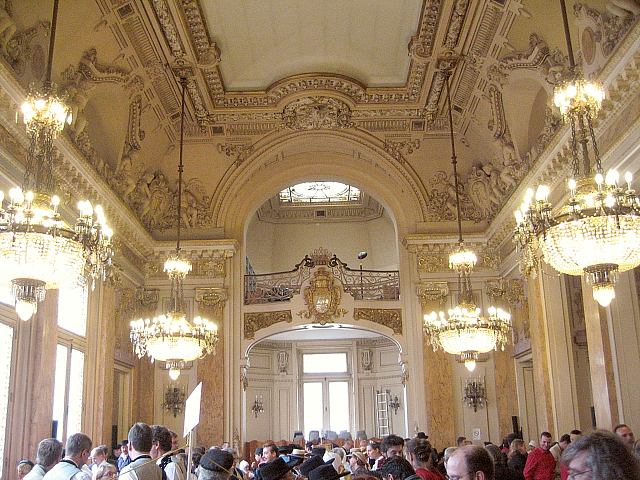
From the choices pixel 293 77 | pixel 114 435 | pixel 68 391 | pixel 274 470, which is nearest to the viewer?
pixel 274 470

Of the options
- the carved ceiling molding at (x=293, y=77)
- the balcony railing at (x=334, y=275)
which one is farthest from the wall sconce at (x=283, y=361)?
the carved ceiling molding at (x=293, y=77)

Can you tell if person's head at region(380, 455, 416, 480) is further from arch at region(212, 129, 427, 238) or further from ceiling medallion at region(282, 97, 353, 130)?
arch at region(212, 129, 427, 238)

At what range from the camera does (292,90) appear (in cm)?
1662

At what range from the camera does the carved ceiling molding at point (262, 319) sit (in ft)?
58.2

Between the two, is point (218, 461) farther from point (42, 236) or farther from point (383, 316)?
point (383, 316)

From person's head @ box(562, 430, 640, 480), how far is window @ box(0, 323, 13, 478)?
397 inches

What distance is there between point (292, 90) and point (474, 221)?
5639 millimetres

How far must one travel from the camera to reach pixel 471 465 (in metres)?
2.91

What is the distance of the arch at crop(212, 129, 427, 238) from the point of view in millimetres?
18016

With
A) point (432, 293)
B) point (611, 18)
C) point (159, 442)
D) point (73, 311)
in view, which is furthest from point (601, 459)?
point (432, 293)

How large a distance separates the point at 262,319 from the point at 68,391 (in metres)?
5.91

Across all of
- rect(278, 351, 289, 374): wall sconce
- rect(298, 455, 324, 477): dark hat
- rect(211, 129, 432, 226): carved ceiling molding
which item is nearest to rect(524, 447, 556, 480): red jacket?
rect(298, 455, 324, 477): dark hat

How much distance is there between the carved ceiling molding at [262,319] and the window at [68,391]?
194 inches

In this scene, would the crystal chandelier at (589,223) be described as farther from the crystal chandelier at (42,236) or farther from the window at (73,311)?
the window at (73,311)
